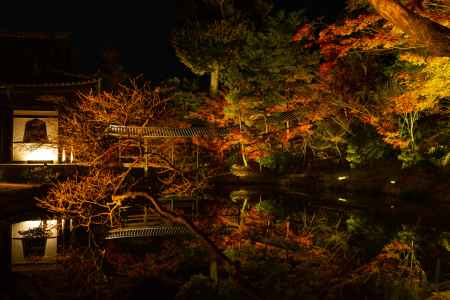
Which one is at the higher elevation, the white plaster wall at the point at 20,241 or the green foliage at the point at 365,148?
the green foliage at the point at 365,148

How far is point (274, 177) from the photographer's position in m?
20.1

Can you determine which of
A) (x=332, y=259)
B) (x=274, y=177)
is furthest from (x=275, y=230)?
(x=274, y=177)

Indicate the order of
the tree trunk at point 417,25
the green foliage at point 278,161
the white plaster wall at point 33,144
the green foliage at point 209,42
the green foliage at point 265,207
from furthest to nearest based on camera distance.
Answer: the green foliage at point 209,42 → the green foliage at point 278,161 → the white plaster wall at point 33,144 → the green foliage at point 265,207 → the tree trunk at point 417,25

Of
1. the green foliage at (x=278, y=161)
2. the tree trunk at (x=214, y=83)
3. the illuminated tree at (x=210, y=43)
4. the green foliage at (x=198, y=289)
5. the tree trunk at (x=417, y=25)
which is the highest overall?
the illuminated tree at (x=210, y=43)

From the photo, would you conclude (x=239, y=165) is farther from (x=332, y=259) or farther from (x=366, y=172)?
(x=332, y=259)

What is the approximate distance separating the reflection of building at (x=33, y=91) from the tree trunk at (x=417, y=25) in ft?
41.2

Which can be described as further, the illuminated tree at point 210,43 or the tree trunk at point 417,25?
the illuminated tree at point 210,43

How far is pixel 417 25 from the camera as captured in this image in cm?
583

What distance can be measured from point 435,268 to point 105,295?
5.21 metres

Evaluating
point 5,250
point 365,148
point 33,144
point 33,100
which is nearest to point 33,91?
point 33,100

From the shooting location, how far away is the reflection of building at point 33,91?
53.6ft

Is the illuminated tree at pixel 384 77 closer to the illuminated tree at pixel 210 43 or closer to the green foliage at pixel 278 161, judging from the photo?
the illuminated tree at pixel 210 43

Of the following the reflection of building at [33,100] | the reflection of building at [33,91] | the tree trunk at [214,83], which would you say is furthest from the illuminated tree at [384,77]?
the reflection of building at [33,91]

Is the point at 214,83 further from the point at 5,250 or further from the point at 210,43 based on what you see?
the point at 5,250
